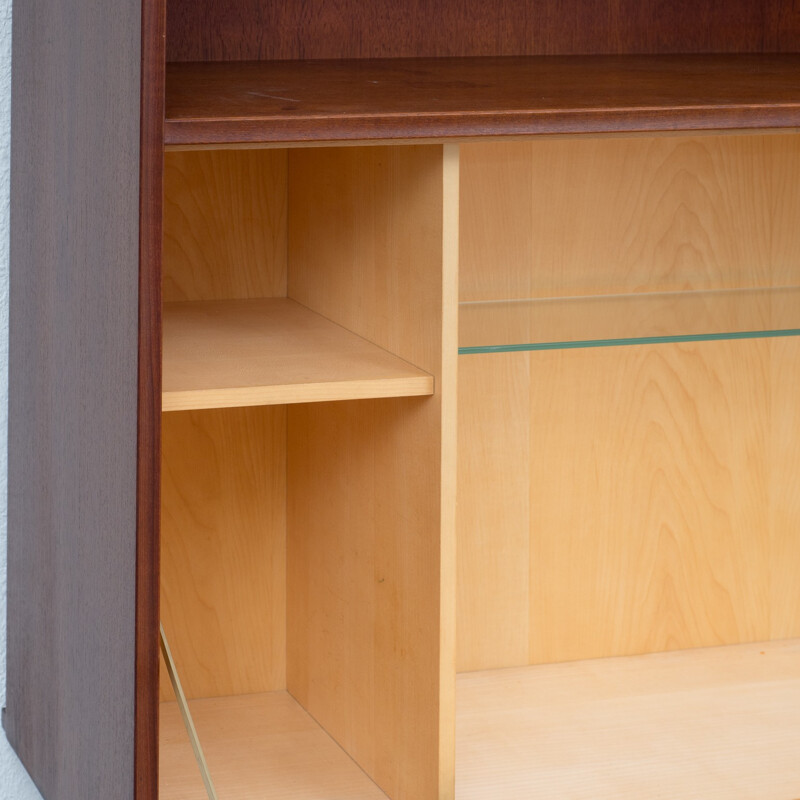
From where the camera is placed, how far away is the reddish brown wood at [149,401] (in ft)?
2.96

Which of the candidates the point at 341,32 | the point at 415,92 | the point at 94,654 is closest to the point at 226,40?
the point at 341,32

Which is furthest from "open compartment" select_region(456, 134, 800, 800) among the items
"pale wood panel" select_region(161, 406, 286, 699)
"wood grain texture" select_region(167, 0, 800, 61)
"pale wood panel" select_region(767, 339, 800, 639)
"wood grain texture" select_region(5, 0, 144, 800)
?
"wood grain texture" select_region(5, 0, 144, 800)

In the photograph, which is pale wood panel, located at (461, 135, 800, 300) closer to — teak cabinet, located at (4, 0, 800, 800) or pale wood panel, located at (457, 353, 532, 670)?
teak cabinet, located at (4, 0, 800, 800)

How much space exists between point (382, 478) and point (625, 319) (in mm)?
305

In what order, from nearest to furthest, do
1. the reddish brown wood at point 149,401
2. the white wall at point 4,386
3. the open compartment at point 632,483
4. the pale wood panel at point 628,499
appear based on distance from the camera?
1. the reddish brown wood at point 149,401
2. the white wall at point 4,386
3. the open compartment at point 632,483
4. the pale wood panel at point 628,499

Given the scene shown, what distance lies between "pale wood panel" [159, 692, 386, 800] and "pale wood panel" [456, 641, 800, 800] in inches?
5.3

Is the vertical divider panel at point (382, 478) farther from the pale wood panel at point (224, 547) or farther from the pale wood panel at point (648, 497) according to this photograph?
the pale wood panel at point (648, 497)

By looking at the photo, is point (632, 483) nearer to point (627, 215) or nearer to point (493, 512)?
point (493, 512)

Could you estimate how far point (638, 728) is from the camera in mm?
1508

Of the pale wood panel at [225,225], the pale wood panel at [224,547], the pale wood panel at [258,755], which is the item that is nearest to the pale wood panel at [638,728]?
the pale wood panel at [258,755]

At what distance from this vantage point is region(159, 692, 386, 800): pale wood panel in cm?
134

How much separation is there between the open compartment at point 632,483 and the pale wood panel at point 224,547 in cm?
23

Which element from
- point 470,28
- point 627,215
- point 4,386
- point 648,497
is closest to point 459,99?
point 470,28

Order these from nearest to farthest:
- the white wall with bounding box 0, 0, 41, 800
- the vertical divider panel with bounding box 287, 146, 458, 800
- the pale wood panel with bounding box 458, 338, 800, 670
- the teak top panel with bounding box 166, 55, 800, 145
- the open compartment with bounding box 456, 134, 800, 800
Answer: the teak top panel with bounding box 166, 55, 800, 145, the vertical divider panel with bounding box 287, 146, 458, 800, the white wall with bounding box 0, 0, 41, 800, the open compartment with bounding box 456, 134, 800, 800, the pale wood panel with bounding box 458, 338, 800, 670
